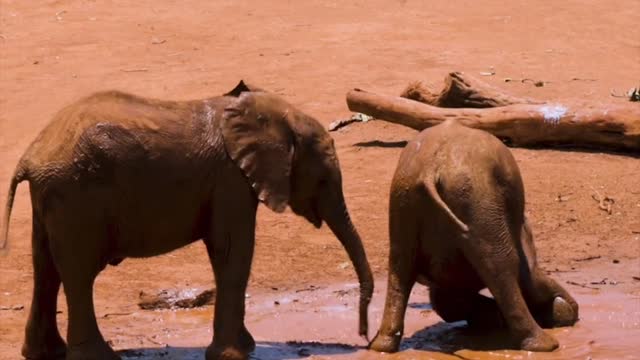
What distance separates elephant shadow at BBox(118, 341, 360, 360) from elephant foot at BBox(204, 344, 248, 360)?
305 mm

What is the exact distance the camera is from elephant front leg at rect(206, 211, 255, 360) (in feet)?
26.7

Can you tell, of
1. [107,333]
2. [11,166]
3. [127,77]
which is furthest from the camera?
[127,77]

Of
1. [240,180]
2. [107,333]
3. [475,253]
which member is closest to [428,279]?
[475,253]

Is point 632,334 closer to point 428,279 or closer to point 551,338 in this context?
point 551,338

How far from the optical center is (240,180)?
812cm

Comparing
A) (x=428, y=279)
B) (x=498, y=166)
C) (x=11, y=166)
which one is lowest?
(x=11, y=166)

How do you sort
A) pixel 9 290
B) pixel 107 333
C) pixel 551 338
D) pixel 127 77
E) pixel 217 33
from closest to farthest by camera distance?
1. pixel 551 338
2. pixel 107 333
3. pixel 9 290
4. pixel 127 77
5. pixel 217 33

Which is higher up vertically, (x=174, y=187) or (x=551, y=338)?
(x=174, y=187)

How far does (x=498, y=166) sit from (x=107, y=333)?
2673 mm

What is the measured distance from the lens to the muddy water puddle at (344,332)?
8602 millimetres

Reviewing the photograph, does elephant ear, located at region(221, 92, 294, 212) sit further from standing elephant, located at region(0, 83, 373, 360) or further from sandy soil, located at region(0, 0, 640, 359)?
sandy soil, located at region(0, 0, 640, 359)

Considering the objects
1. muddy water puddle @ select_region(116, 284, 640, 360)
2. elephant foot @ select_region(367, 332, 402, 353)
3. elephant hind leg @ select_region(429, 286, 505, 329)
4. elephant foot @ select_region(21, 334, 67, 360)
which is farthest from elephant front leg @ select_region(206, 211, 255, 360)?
elephant hind leg @ select_region(429, 286, 505, 329)

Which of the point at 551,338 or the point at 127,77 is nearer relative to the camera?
the point at 551,338

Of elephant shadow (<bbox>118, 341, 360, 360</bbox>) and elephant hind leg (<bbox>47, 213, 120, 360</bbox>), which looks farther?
elephant shadow (<bbox>118, 341, 360, 360</bbox>)
